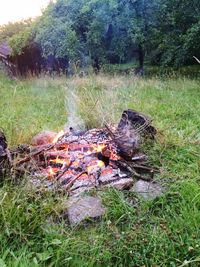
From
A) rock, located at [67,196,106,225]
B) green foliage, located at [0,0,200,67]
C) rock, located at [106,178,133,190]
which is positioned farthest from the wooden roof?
rock, located at [67,196,106,225]

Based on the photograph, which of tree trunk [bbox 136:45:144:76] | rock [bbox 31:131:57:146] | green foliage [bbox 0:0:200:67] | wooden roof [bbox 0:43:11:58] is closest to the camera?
rock [bbox 31:131:57:146]

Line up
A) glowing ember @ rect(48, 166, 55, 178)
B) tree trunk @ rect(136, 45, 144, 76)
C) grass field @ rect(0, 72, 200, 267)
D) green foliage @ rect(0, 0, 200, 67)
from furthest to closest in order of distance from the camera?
tree trunk @ rect(136, 45, 144, 76) < green foliage @ rect(0, 0, 200, 67) < glowing ember @ rect(48, 166, 55, 178) < grass field @ rect(0, 72, 200, 267)

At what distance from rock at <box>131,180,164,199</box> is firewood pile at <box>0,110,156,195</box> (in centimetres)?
8

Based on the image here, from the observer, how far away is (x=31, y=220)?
2.34m

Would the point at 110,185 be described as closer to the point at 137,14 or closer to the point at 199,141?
the point at 199,141

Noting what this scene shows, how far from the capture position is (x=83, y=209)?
2.49 metres

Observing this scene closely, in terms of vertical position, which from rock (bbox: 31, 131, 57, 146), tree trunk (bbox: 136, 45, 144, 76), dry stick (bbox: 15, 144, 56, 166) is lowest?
tree trunk (bbox: 136, 45, 144, 76)

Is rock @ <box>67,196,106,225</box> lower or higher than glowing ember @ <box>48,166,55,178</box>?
lower

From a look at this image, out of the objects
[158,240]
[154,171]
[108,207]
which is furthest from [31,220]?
[154,171]

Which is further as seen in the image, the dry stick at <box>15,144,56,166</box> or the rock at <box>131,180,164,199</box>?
the dry stick at <box>15,144,56,166</box>

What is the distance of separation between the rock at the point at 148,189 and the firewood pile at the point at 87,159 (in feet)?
→ 0.25

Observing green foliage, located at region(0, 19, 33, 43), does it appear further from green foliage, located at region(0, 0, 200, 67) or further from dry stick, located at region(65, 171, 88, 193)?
dry stick, located at region(65, 171, 88, 193)

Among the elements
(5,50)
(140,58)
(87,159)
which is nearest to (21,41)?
(5,50)

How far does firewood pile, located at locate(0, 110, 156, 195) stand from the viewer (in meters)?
2.80
